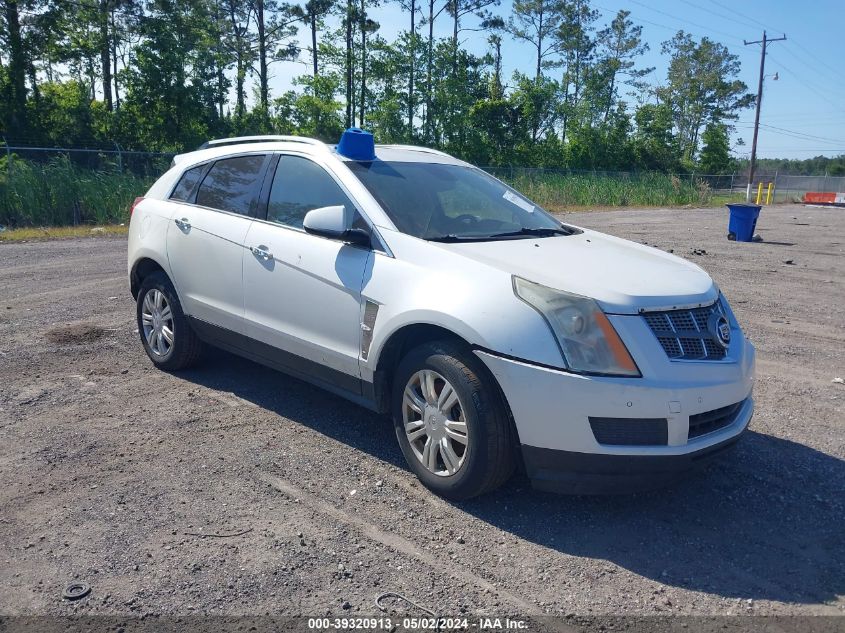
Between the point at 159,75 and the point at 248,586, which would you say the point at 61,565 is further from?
the point at 159,75

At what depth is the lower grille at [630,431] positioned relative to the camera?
10.6 ft

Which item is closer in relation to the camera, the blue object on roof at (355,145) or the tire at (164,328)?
the blue object on roof at (355,145)

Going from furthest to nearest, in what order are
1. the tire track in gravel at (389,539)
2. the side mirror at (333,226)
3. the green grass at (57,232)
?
the green grass at (57,232)
the side mirror at (333,226)
the tire track in gravel at (389,539)

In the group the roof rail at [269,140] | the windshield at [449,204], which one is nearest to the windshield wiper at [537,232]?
the windshield at [449,204]

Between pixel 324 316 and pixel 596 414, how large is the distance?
177 cm

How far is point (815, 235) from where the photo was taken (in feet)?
65.2

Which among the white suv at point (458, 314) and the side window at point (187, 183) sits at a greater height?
the side window at point (187, 183)

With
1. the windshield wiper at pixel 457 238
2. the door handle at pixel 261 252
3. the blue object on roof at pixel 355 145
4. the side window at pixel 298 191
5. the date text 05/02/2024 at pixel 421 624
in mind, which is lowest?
the date text 05/02/2024 at pixel 421 624

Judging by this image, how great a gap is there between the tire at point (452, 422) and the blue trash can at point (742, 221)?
15.0 metres

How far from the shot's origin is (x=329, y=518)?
11.5 ft

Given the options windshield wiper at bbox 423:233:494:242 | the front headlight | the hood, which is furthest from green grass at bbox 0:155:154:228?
the front headlight

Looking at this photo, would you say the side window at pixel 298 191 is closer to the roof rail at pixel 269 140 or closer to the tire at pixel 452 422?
the roof rail at pixel 269 140

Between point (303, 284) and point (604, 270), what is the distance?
1802 millimetres

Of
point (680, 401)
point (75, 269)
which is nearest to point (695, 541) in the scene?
point (680, 401)
